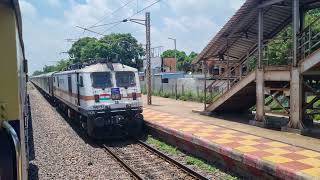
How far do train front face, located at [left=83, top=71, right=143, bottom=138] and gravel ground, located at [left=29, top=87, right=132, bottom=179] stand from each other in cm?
93

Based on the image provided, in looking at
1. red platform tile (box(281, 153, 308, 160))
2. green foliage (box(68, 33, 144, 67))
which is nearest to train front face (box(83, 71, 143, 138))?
red platform tile (box(281, 153, 308, 160))

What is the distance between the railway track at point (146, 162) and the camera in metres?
9.26

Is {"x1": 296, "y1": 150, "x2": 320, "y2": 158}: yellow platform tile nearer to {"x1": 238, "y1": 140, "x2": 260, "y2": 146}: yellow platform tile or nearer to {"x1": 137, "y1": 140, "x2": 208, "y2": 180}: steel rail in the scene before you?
{"x1": 238, "y1": 140, "x2": 260, "y2": 146}: yellow platform tile

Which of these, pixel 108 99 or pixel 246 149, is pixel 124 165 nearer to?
pixel 246 149

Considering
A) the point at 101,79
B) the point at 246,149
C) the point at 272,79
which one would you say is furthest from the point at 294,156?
the point at 101,79

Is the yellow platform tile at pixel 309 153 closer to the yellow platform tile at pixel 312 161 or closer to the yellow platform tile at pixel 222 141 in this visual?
the yellow platform tile at pixel 312 161

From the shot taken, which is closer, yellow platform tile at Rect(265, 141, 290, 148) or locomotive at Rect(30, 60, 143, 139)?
yellow platform tile at Rect(265, 141, 290, 148)

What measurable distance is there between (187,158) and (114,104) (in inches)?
157

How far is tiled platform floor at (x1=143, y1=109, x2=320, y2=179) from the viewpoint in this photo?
25.0ft

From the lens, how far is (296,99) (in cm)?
1177

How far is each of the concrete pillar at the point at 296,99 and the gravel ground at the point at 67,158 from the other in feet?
18.3

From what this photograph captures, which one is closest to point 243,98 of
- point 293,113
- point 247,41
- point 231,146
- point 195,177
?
point 247,41

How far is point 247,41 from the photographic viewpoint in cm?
1625

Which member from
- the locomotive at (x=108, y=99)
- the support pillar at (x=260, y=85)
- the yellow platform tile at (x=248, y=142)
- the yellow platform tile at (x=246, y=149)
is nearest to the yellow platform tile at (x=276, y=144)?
the yellow platform tile at (x=248, y=142)
